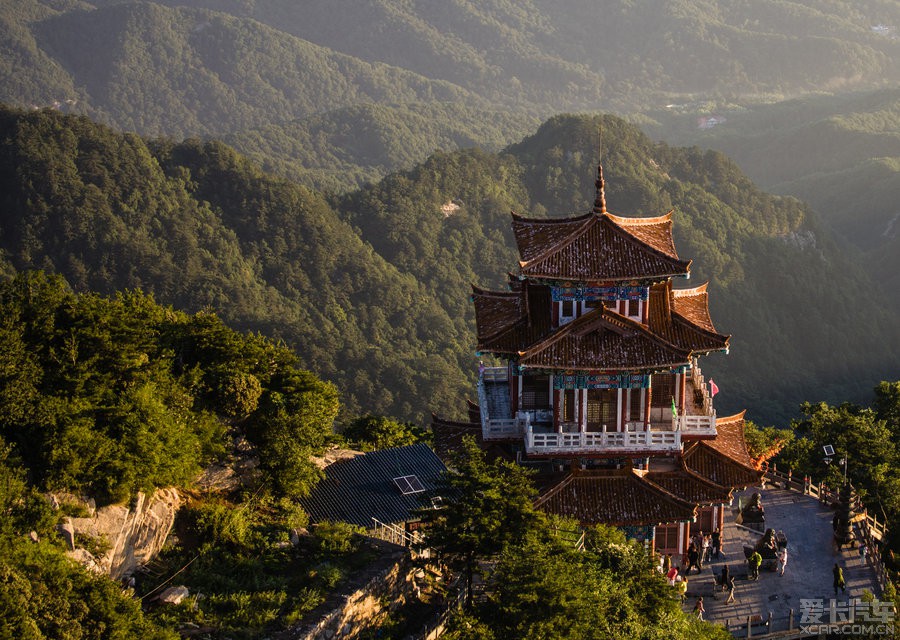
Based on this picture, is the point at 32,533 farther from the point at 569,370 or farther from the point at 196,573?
the point at 569,370

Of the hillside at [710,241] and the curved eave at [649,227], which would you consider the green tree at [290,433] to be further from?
the hillside at [710,241]

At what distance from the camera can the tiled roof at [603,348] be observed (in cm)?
3219

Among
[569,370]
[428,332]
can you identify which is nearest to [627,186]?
[428,332]

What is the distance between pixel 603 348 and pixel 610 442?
108 inches

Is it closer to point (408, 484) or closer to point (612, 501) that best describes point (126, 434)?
point (408, 484)

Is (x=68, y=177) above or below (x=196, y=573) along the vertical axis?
above

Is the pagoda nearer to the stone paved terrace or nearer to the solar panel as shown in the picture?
the stone paved terrace

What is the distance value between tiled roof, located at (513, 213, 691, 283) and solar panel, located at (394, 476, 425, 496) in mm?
7630

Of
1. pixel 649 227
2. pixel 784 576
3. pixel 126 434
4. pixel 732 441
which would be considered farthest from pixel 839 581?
pixel 126 434

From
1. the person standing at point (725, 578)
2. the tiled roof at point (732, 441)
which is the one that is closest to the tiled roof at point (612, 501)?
the person standing at point (725, 578)

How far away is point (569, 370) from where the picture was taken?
32062mm

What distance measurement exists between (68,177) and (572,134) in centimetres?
5788

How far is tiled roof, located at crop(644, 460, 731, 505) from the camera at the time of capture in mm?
33969

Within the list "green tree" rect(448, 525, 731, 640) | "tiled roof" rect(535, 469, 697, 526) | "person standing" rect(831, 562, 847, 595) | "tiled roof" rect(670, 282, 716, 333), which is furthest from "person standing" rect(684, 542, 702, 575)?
"tiled roof" rect(670, 282, 716, 333)
